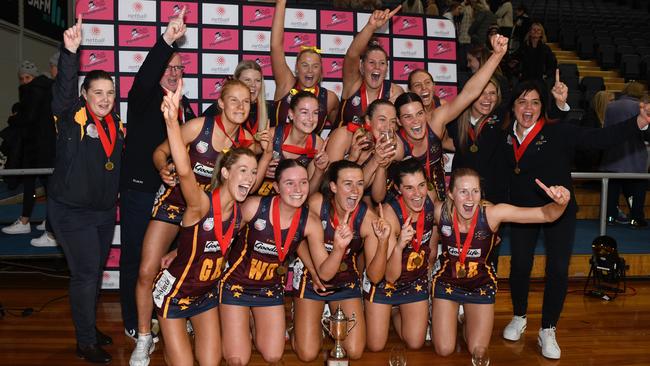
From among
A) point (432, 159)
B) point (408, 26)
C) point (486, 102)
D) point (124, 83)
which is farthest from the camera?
point (408, 26)

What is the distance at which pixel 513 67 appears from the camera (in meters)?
9.56

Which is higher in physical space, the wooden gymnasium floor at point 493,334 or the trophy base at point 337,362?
the trophy base at point 337,362

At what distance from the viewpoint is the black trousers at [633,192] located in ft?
24.3

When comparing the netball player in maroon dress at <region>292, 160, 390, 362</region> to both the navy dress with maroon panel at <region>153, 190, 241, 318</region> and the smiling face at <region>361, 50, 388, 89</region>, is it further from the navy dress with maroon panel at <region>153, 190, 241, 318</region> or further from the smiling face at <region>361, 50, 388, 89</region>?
the smiling face at <region>361, 50, 388, 89</region>

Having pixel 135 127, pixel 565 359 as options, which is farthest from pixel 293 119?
pixel 565 359

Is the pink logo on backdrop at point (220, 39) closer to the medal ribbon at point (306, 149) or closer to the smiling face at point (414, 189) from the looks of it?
the medal ribbon at point (306, 149)

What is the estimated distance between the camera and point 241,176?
12.1ft

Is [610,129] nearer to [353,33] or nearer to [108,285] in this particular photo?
[353,33]

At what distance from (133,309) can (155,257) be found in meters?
0.55

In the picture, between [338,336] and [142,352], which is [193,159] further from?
[338,336]

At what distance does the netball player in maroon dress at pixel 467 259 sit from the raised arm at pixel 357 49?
123 cm

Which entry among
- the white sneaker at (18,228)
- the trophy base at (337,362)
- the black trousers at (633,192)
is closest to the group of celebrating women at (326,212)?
the trophy base at (337,362)

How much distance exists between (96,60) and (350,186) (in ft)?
9.62

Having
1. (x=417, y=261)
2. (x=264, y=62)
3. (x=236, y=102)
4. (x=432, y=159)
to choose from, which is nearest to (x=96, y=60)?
(x=264, y=62)
